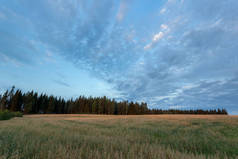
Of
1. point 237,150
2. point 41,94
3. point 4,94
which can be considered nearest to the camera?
point 237,150

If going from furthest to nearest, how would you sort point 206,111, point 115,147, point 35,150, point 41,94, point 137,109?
point 206,111 < point 137,109 < point 41,94 < point 115,147 < point 35,150

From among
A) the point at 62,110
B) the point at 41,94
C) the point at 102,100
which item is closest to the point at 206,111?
the point at 102,100

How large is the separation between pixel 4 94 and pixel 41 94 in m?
17.7

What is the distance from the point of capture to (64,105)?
9331cm

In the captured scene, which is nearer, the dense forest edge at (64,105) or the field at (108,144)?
the field at (108,144)

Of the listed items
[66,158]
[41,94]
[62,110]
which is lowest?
[62,110]

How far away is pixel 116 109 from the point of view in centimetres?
10225

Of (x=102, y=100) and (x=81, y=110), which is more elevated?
(x=102, y=100)

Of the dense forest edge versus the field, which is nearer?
the field

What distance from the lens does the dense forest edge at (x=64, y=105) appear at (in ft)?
224

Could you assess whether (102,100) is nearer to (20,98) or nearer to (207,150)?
(20,98)

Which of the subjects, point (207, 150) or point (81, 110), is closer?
point (207, 150)

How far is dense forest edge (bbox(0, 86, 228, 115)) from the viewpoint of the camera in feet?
224

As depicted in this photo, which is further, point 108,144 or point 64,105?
point 64,105
